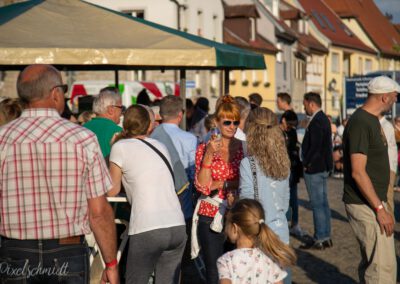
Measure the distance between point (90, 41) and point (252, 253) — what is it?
170 inches

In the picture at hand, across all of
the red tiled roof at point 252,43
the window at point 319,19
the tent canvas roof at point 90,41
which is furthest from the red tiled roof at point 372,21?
the tent canvas roof at point 90,41

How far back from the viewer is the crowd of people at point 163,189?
4297 mm

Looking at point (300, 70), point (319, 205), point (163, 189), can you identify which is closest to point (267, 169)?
point (163, 189)

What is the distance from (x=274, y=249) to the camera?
4.94m

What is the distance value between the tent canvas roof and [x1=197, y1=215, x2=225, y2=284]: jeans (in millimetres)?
2277

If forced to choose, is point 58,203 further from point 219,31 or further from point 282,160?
point 219,31

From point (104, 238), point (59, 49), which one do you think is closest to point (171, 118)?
point (59, 49)

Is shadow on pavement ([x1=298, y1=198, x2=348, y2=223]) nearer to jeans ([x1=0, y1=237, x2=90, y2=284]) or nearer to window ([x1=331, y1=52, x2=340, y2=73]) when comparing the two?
jeans ([x1=0, y1=237, x2=90, y2=284])

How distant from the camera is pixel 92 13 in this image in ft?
31.5

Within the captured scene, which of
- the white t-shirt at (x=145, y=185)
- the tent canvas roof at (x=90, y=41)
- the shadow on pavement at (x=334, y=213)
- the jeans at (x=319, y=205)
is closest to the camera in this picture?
the white t-shirt at (x=145, y=185)

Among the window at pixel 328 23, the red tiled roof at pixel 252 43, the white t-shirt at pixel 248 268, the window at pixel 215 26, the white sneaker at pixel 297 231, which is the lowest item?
the white sneaker at pixel 297 231

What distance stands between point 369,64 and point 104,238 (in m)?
74.3

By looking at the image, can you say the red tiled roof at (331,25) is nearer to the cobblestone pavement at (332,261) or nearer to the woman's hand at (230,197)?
the cobblestone pavement at (332,261)

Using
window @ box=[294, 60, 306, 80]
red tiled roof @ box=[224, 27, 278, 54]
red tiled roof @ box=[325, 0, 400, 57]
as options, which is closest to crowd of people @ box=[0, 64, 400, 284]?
red tiled roof @ box=[224, 27, 278, 54]
